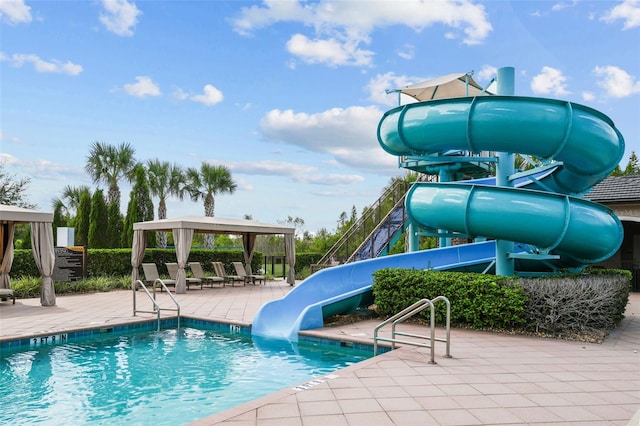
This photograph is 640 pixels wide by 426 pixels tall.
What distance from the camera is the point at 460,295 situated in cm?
947

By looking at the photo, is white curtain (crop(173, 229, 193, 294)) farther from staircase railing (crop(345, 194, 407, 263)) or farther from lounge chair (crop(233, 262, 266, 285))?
staircase railing (crop(345, 194, 407, 263))

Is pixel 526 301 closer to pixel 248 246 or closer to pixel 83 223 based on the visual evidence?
pixel 248 246

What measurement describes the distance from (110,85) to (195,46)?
3804 millimetres

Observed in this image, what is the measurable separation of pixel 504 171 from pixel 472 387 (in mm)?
6280

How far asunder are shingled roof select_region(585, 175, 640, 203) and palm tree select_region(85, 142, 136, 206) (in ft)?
79.3

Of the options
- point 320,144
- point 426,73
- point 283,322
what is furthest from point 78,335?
point 426,73

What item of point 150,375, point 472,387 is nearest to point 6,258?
point 150,375

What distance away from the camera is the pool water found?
5785 millimetres

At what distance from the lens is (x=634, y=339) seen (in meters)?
8.82

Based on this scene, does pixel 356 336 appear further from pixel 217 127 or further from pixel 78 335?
pixel 217 127

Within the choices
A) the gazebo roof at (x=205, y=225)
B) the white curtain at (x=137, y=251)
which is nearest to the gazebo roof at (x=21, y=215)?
the gazebo roof at (x=205, y=225)

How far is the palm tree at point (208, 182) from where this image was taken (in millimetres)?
32031

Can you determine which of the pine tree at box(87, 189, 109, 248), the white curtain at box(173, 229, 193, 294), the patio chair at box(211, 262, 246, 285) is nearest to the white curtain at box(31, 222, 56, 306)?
the white curtain at box(173, 229, 193, 294)

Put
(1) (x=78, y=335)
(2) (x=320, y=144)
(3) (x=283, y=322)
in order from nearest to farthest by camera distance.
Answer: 1. (1) (x=78, y=335)
2. (3) (x=283, y=322)
3. (2) (x=320, y=144)
